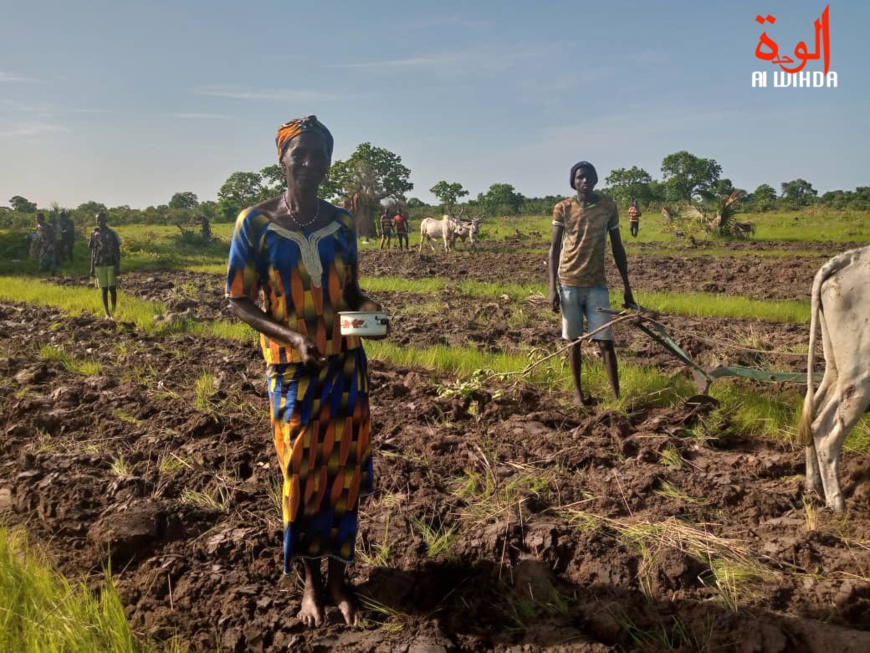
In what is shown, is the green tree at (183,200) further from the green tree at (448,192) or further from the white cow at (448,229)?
the white cow at (448,229)

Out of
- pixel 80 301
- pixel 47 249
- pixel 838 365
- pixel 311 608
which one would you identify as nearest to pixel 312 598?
pixel 311 608

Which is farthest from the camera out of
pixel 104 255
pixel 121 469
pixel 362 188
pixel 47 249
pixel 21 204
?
pixel 21 204

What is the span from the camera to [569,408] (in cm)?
518

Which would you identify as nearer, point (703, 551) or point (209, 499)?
point (703, 551)

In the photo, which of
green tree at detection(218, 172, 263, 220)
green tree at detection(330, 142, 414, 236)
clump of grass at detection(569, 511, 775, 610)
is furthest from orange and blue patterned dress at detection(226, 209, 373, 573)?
green tree at detection(218, 172, 263, 220)

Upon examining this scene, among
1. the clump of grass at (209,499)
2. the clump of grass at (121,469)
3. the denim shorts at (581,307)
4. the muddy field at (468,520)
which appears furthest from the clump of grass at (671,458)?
the clump of grass at (121,469)

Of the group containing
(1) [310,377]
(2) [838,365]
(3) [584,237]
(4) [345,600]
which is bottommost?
(4) [345,600]

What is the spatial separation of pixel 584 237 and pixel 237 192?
169 ft

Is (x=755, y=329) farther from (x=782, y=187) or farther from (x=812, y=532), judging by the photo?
(x=782, y=187)

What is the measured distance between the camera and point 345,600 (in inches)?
113

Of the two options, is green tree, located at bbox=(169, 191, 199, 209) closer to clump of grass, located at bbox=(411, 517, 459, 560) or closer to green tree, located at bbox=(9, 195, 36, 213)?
green tree, located at bbox=(9, 195, 36, 213)

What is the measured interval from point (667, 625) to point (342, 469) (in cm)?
144

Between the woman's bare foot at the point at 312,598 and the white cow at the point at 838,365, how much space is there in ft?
8.54

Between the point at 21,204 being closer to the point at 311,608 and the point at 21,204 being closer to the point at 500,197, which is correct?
the point at 500,197
